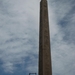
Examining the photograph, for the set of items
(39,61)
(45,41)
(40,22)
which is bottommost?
(39,61)

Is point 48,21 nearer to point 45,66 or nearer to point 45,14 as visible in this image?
point 45,14

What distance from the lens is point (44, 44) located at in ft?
40.1

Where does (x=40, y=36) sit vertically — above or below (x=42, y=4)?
below

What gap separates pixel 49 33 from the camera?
42.0 ft

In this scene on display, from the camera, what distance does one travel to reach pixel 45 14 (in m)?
13.1

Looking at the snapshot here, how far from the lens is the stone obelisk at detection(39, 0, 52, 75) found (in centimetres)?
1173

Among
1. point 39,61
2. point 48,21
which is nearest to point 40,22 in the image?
point 48,21

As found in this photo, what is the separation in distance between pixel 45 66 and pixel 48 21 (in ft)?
9.52

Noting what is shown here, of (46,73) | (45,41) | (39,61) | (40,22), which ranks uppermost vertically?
(40,22)

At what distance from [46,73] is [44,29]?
2.61m

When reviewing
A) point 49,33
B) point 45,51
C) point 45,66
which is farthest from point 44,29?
point 45,66

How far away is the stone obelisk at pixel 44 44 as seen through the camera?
1173 cm

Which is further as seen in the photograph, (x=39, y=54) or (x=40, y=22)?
(x=40, y=22)

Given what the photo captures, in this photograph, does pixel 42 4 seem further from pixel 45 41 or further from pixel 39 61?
pixel 39 61
